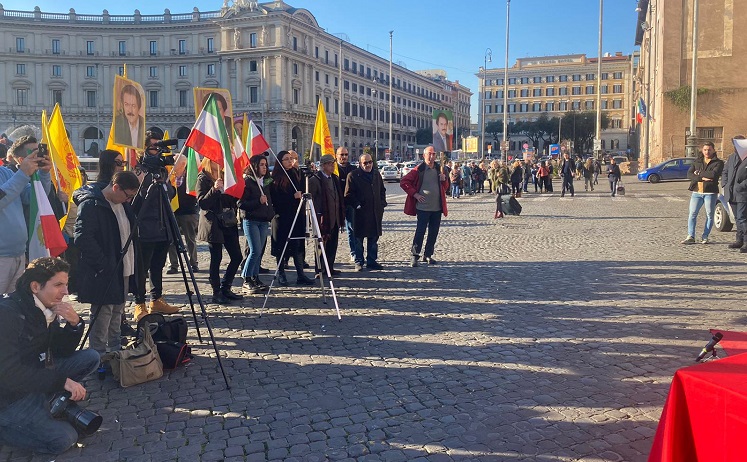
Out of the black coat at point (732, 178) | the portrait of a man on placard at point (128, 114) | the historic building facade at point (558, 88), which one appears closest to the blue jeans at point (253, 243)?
the portrait of a man on placard at point (128, 114)

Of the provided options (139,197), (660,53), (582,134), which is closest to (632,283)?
(139,197)

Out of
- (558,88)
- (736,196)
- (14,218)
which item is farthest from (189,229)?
(558,88)

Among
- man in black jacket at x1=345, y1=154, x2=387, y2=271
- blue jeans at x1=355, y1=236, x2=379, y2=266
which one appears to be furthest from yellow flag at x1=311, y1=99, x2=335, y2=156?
blue jeans at x1=355, y1=236, x2=379, y2=266

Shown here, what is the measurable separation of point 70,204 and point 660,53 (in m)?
40.5

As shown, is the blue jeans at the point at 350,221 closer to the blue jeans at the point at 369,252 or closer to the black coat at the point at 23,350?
the blue jeans at the point at 369,252

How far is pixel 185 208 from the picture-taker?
31.8 ft

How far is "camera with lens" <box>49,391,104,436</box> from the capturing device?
3.99 metres

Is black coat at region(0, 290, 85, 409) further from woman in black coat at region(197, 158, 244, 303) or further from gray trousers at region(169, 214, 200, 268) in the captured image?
gray trousers at region(169, 214, 200, 268)

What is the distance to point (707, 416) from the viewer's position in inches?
103

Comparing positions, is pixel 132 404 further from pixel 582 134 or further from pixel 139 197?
pixel 582 134

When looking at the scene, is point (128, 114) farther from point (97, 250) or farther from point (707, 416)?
point (707, 416)

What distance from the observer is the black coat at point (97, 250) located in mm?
5320

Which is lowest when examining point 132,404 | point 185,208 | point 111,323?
point 132,404

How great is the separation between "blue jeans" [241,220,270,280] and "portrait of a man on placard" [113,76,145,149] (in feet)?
6.31
